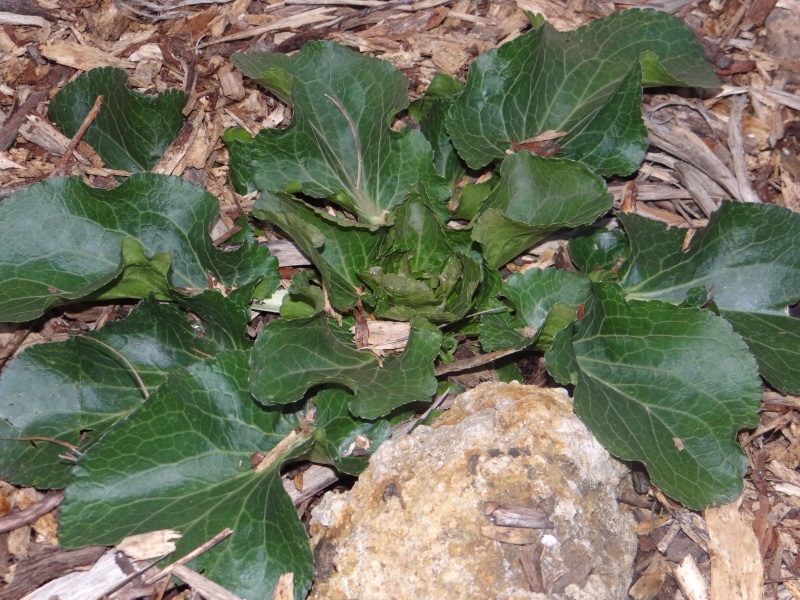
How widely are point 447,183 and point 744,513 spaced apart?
1.66 m

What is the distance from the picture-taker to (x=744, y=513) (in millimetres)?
2676

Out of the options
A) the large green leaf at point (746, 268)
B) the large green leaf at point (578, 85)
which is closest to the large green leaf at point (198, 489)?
the large green leaf at point (578, 85)

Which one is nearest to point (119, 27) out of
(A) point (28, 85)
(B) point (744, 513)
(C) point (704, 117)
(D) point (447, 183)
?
(A) point (28, 85)

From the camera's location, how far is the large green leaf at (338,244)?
270cm

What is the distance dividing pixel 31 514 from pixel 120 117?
1546mm

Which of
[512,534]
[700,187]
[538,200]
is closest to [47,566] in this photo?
[512,534]

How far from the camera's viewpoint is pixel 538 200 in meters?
2.76

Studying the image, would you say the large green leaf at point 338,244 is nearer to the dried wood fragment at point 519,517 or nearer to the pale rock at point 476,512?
the pale rock at point 476,512

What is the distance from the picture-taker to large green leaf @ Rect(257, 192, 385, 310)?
2.70m

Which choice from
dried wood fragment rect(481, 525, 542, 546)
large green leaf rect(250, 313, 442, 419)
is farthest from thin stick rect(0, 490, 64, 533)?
dried wood fragment rect(481, 525, 542, 546)

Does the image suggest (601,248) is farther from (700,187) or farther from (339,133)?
(339,133)

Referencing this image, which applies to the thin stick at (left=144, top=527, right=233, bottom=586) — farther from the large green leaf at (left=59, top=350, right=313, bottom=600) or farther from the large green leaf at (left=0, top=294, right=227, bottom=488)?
the large green leaf at (left=0, top=294, right=227, bottom=488)

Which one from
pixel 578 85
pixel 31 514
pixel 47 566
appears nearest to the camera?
pixel 47 566

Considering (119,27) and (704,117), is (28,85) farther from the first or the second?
(704,117)
